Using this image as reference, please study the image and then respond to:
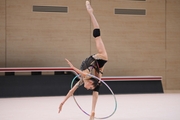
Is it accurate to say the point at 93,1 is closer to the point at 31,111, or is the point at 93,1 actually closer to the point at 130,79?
the point at 130,79

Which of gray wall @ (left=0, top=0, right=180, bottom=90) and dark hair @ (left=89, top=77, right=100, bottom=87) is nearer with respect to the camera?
dark hair @ (left=89, top=77, right=100, bottom=87)

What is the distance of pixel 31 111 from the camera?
23.9 feet

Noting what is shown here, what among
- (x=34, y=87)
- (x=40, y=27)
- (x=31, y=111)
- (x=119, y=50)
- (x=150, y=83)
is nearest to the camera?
(x=31, y=111)

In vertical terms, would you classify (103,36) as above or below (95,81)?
above

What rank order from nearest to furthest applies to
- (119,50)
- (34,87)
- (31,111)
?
1. (31,111)
2. (34,87)
3. (119,50)

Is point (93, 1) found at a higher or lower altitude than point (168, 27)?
higher

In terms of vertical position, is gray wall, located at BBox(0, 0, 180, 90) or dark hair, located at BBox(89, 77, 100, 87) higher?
gray wall, located at BBox(0, 0, 180, 90)

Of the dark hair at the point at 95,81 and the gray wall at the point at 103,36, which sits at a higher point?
the gray wall at the point at 103,36

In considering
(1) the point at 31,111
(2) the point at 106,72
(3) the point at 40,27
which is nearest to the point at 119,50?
(2) the point at 106,72

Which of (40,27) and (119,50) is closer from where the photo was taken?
(40,27)

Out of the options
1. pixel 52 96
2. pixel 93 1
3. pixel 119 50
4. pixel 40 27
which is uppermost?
pixel 93 1

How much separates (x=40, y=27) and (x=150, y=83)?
473cm

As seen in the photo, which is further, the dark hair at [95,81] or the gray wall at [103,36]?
the gray wall at [103,36]

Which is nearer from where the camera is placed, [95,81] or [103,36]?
[95,81]
